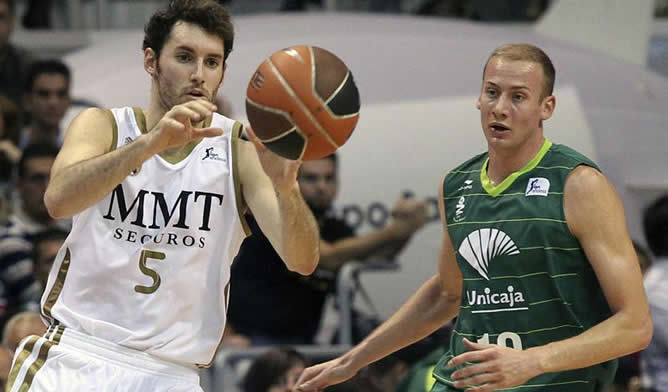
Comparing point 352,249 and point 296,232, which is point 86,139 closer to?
point 296,232

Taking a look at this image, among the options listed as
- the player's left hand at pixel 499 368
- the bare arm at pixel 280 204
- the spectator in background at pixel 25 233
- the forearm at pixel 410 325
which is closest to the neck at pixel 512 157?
the forearm at pixel 410 325

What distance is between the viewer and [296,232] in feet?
14.5

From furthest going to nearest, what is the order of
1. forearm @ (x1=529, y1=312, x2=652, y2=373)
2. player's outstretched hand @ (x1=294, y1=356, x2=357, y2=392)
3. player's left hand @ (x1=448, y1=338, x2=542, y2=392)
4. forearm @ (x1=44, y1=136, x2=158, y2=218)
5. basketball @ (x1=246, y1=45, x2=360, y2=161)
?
player's outstretched hand @ (x1=294, y1=356, x2=357, y2=392)
basketball @ (x1=246, y1=45, x2=360, y2=161)
forearm @ (x1=44, y1=136, x2=158, y2=218)
forearm @ (x1=529, y1=312, x2=652, y2=373)
player's left hand @ (x1=448, y1=338, x2=542, y2=392)

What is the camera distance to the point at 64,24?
A: 12.2 metres

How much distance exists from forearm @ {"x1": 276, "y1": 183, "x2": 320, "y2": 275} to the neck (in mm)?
698

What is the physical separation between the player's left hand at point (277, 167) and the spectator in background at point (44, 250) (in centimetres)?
387

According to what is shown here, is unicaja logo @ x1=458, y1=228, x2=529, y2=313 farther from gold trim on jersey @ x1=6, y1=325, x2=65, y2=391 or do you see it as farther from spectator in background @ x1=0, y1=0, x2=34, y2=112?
spectator in background @ x1=0, y1=0, x2=34, y2=112

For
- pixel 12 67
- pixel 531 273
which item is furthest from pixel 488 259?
pixel 12 67

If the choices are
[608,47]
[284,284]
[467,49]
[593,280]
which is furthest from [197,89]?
[608,47]

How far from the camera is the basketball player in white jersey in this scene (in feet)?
14.6

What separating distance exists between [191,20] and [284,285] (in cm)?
357

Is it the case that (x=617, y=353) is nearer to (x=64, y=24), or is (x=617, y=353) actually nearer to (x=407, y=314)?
(x=407, y=314)

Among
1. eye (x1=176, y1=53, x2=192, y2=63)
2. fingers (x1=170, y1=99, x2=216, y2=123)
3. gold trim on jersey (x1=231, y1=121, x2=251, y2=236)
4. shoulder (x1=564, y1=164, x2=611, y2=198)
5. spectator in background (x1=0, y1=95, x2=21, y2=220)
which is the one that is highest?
eye (x1=176, y1=53, x2=192, y2=63)

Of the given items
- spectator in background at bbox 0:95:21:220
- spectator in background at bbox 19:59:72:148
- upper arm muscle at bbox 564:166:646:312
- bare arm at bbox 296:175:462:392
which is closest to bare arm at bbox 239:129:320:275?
bare arm at bbox 296:175:462:392
